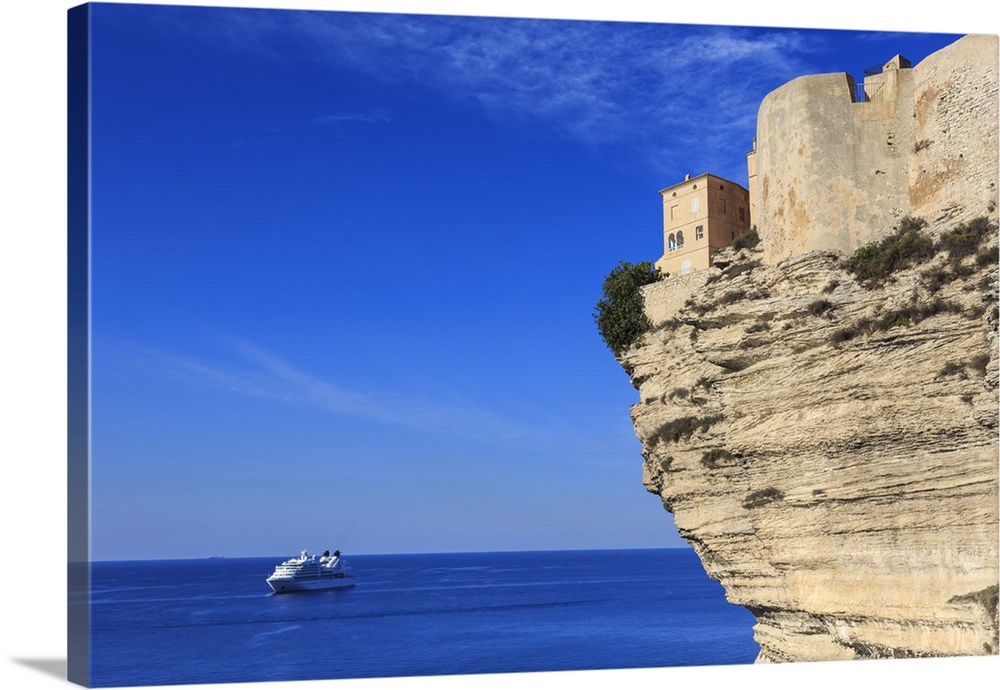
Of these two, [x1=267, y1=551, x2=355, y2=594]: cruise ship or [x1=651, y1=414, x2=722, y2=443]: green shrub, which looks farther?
[x1=267, y1=551, x2=355, y2=594]: cruise ship

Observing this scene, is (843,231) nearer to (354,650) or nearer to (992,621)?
(992,621)

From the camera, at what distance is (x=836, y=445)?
48.4 feet

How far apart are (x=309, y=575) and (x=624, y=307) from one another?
200ft

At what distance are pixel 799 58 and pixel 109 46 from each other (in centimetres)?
927

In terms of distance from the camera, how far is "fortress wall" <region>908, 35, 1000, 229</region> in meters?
14.3

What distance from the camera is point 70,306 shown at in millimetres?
10508

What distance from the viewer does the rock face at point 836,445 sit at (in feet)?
45.1

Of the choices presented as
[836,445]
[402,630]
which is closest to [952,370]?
[836,445]

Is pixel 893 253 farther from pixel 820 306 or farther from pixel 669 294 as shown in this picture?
pixel 669 294

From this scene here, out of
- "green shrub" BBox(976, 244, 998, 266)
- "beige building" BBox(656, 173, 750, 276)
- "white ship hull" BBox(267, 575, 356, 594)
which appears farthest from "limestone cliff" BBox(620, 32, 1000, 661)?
"white ship hull" BBox(267, 575, 356, 594)

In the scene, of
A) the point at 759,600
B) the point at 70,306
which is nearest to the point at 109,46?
the point at 70,306

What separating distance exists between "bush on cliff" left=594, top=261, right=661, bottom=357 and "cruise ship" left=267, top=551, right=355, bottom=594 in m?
59.5

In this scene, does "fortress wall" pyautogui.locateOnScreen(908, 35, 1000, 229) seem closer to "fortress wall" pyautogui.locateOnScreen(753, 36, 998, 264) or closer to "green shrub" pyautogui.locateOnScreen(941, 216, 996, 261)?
"fortress wall" pyautogui.locateOnScreen(753, 36, 998, 264)

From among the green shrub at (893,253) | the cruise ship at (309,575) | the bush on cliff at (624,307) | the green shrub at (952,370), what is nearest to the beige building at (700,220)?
the bush on cliff at (624,307)
